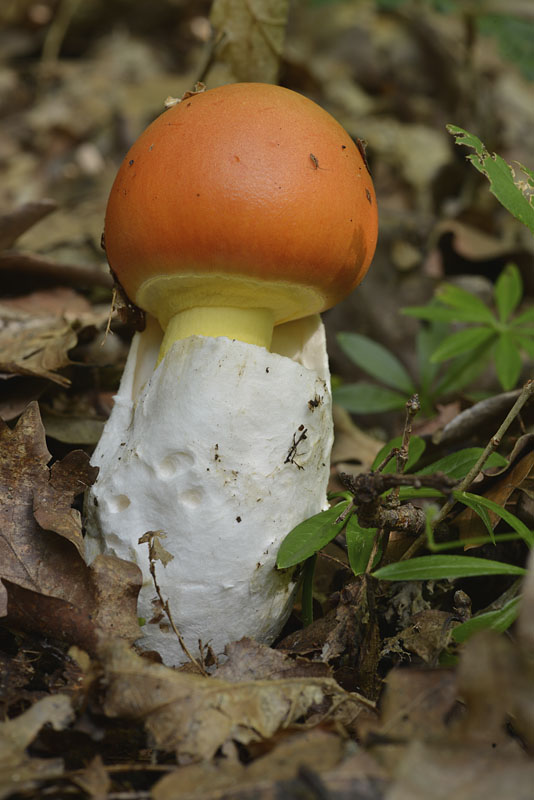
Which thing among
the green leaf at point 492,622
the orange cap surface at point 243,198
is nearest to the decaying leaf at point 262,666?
the green leaf at point 492,622

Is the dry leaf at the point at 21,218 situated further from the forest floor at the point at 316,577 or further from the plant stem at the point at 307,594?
the plant stem at the point at 307,594

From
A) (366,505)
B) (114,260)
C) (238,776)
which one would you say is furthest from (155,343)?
(238,776)

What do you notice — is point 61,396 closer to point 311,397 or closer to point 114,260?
point 114,260

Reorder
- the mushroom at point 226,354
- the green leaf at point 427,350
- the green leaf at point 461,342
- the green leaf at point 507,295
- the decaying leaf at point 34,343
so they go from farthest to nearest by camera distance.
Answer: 1. the green leaf at point 427,350
2. the green leaf at point 507,295
3. the green leaf at point 461,342
4. the decaying leaf at point 34,343
5. the mushroom at point 226,354

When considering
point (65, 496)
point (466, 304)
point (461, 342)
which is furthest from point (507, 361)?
point (65, 496)

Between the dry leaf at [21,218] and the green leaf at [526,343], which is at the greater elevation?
the green leaf at [526,343]

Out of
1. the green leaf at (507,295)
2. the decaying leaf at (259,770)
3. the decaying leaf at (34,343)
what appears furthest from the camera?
the green leaf at (507,295)

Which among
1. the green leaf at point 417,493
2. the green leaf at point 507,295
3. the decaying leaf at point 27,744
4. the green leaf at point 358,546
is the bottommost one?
the decaying leaf at point 27,744

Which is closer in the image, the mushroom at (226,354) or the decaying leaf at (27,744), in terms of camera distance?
the decaying leaf at (27,744)
